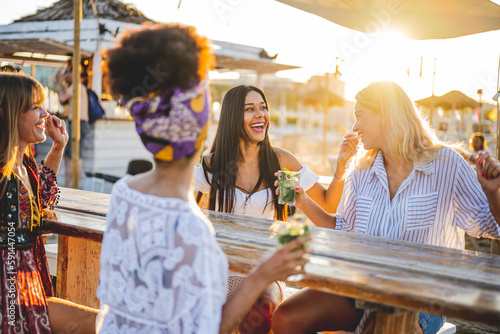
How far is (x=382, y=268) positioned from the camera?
1700 mm

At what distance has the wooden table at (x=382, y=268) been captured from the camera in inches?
55.9

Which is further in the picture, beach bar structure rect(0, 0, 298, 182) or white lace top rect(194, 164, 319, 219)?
beach bar structure rect(0, 0, 298, 182)

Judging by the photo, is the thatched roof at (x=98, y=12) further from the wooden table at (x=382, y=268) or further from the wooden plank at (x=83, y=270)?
the wooden table at (x=382, y=268)

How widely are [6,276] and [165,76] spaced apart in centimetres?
127

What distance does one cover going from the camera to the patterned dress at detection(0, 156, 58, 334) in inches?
74.9

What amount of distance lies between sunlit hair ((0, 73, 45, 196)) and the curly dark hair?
934 mm

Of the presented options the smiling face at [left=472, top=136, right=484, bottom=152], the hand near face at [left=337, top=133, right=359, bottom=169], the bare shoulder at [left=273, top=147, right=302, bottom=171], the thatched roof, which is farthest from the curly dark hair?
the smiling face at [left=472, top=136, right=484, bottom=152]

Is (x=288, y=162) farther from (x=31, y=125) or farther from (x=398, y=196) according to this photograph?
(x=31, y=125)

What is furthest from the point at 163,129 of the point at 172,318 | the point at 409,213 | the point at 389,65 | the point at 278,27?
the point at 278,27

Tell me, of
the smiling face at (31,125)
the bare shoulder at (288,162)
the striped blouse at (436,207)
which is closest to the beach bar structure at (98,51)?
the bare shoulder at (288,162)

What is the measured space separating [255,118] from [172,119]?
6.41 ft

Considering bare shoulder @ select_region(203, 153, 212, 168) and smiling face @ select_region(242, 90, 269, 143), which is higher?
smiling face @ select_region(242, 90, 269, 143)

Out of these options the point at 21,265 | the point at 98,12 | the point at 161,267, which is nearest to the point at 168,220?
the point at 161,267

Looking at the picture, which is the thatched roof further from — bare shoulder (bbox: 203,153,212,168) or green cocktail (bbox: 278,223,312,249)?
green cocktail (bbox: 278,223,312,249)
